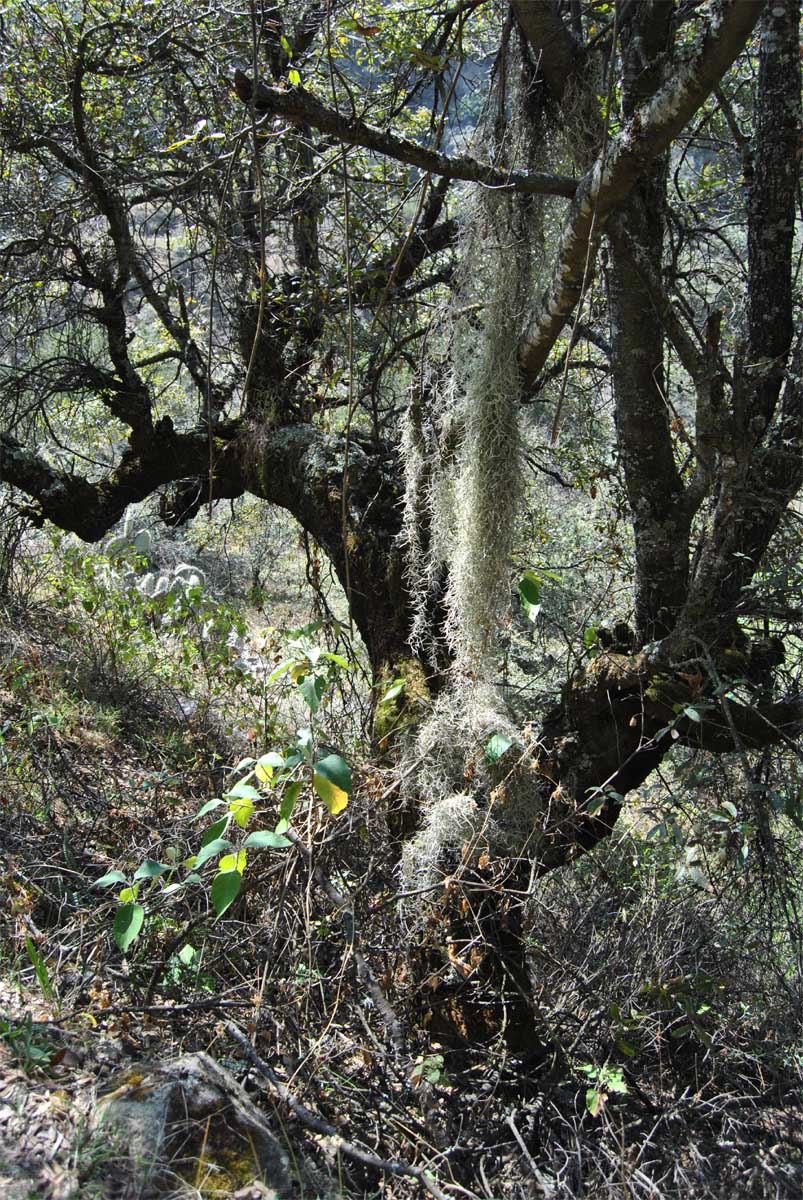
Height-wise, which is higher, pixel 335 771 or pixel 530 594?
pixel 530 594

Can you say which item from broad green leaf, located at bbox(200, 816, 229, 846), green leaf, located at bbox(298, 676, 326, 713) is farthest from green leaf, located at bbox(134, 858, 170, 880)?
green leaf, located at bbox(298, 676, 326, 713)

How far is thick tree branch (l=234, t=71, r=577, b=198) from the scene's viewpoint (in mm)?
2445

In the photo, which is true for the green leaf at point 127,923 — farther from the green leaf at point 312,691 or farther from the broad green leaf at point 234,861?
the green leaf at point 312,691

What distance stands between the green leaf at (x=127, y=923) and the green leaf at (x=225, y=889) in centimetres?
24

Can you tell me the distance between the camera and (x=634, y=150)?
246 centimetres

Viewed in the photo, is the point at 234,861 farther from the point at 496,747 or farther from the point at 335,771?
the point at 496,747

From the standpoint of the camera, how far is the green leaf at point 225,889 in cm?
211

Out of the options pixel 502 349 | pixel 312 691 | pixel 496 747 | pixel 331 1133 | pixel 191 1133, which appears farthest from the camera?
pixel 502 349

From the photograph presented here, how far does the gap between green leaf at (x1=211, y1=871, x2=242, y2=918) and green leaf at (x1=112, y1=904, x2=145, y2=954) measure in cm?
24

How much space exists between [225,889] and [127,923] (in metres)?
0.34

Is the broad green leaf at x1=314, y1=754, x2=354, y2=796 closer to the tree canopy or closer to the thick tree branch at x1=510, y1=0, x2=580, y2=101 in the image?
the tree canopy

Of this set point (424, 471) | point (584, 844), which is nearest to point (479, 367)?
point (424, 471)

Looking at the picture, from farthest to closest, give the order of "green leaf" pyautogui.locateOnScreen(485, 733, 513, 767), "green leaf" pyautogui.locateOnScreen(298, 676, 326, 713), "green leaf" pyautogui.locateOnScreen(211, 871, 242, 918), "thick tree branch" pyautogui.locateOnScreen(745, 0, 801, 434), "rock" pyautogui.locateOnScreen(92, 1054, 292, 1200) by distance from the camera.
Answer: "thick tree branch" pyautogui.locateOnScreen(745, 0, 801, 434) < "green leaf" pyautogui.locateOnScreen(485, 733, 513, 767) < "green leaf" pyautogui.locateOnScreen(298, 676, 326, 713) < "green leaf" pyautogui.locateOnScreen(211, 871, 242, 918) < "rock" pyautogui.locateOnScreen(92, 1054, 292, 1200)

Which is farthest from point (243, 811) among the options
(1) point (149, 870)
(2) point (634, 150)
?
(2) point (634, 150)
